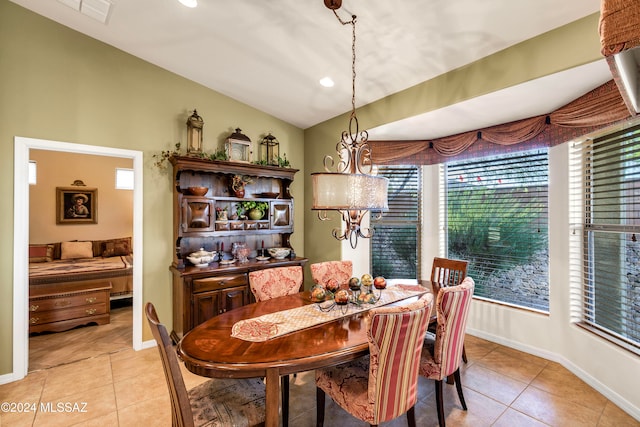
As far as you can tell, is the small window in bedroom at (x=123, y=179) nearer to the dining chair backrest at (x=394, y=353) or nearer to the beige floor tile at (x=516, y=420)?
the dining chair backrest at (x=394, y=353)

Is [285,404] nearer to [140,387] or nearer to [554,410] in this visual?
[140,387]

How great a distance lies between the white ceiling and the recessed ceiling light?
0.07 m

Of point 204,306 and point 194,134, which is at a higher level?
point 194,134

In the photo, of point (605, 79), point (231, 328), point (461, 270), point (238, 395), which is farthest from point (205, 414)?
point (605, 79)

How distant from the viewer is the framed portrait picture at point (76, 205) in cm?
543

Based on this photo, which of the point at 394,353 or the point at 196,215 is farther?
the point at 196,215

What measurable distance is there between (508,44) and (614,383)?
2.79 metres

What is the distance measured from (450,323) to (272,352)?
1.20 meters

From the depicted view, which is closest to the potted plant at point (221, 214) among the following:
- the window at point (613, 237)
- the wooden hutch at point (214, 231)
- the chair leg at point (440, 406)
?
the wooden hutch at point (214, 231)

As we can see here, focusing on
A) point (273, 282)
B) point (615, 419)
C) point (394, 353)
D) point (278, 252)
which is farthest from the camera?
point (278, 252)

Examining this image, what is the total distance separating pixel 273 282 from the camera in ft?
8.81

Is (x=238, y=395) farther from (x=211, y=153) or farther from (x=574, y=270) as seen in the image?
(x=574, y=270)

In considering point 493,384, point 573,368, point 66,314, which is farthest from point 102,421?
point 573,368

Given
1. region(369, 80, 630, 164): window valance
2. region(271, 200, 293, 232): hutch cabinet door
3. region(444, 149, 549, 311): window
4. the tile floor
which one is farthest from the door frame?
region(444, 149, 549, 311): window
